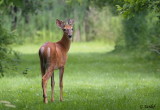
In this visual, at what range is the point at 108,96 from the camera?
1293 cm

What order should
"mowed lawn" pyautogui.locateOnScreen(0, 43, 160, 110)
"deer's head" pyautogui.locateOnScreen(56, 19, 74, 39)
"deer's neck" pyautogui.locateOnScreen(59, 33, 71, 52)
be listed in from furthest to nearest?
"deer's neck" pyautogui.locateOnScreen(59, 33, 71, 52) → "deer's head" pyautogui.locateOnScreen(56, 19, 74, 39) → "mowed lawn" pyautogui.locateOnScreen(0, 43, 160, 110)

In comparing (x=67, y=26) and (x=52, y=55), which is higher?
(x=67, y=26)

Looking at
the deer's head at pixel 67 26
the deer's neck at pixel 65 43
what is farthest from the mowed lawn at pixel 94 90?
the deer's head at pixel 67 26

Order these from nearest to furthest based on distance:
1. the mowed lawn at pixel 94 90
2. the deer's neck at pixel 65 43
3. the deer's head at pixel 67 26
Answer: the mowed lawn at pixel 94 90, the deer's head at pixel 67 26, the deer's neck at pixel 65 43

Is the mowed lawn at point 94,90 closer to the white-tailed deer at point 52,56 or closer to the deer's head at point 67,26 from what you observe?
the white-tailed deer at point 52,56

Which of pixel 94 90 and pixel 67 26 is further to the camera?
pixel 94 90

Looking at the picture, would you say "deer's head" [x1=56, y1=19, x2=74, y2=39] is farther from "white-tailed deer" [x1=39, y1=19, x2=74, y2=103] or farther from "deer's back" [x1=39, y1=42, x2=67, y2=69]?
"deer's back" [x1=39, y1=42, x2=67, y2=69]

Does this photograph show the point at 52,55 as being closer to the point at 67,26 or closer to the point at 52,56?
the point at 52,56

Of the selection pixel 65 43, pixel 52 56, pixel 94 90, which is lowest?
pixel 94 90

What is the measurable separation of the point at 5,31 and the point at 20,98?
8.36m

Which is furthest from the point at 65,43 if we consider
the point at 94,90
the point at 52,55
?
the point at 94,90

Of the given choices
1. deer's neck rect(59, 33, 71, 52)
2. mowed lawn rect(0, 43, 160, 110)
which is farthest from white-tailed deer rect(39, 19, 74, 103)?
mowed lawn rect(0, 43, 160, 110)

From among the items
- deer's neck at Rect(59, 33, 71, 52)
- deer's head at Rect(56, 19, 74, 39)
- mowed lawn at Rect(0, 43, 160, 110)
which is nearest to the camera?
mowed lawn at Rect(0, 43, 160, 110)

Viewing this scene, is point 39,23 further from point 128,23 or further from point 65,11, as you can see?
point 128,23
